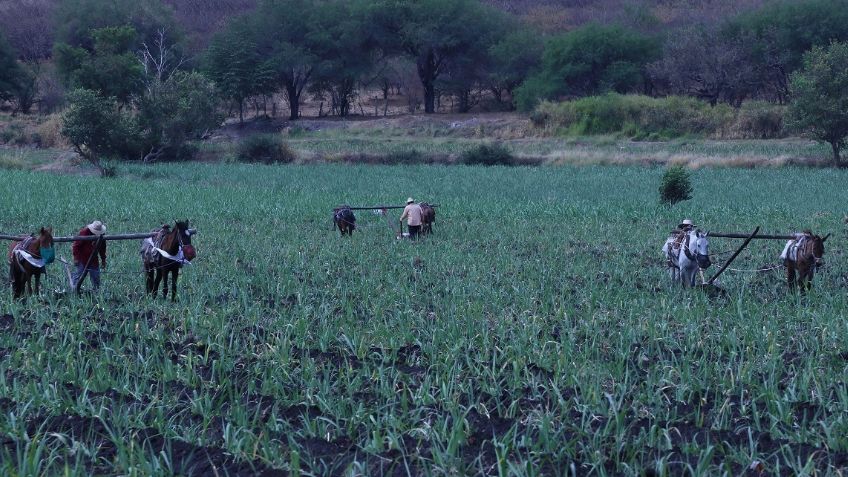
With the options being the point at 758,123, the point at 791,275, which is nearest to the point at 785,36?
the point at 758,123

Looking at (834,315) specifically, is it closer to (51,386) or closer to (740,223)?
(51,386)

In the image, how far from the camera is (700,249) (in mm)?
12047

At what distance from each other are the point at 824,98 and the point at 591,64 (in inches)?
1130

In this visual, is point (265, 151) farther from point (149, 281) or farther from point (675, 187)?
point (149, 281)

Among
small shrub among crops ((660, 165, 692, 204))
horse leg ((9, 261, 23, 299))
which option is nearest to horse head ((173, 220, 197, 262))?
horse leg ((9, 261, 23, 299))

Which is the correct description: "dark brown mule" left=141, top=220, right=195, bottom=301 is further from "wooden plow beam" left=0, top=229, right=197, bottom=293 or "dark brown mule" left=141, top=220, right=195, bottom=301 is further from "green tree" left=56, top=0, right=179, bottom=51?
"green tree" left=56, top=0, right=179, bottom=51

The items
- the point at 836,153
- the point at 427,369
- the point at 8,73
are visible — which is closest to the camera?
the point at 427,369

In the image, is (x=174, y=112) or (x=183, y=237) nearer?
(x=183, y=237)

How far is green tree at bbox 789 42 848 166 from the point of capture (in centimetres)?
3819

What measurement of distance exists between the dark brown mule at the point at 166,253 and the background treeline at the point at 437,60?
42.8 metres

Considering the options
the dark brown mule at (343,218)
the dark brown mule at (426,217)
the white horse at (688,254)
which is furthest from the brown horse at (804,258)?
the dark brown mule at (343,218)

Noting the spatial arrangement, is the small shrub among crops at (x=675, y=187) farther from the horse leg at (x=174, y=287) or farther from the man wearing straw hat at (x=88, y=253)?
the man wearing straw hat at (x=88, y=253)

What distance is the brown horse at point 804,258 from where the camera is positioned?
11695 millimetres

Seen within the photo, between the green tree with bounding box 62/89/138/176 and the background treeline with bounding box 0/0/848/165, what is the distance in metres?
8.14
